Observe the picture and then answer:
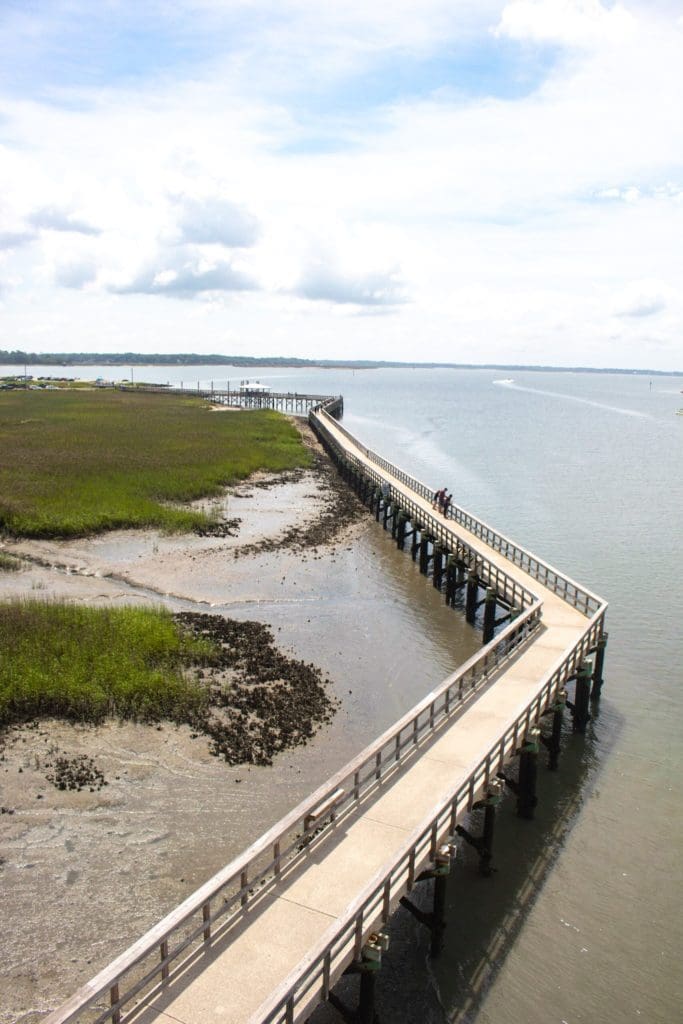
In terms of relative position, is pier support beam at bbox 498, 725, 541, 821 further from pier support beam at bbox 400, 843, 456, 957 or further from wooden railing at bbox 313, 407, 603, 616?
wooden railing at bbox 313, 407, 603, 616

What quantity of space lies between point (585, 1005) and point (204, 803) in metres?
7.74

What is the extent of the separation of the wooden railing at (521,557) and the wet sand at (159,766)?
3.35 metres

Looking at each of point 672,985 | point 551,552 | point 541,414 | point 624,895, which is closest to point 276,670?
point 624,895

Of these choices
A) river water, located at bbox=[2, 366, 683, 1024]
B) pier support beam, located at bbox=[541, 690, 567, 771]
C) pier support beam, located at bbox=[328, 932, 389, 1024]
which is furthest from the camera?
pier support beam, located at bbox=[541, 690, 567, 771]

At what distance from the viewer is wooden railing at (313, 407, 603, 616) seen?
78.3 feet

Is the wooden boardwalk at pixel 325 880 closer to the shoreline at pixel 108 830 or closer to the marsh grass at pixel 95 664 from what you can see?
the shoreline at pixel 108 830

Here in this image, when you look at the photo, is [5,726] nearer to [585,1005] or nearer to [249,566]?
[585,1005]

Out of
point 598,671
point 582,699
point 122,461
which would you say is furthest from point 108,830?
point 122,461

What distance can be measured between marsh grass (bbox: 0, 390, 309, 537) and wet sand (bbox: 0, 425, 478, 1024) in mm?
4722

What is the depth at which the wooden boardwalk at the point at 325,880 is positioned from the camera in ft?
28.9

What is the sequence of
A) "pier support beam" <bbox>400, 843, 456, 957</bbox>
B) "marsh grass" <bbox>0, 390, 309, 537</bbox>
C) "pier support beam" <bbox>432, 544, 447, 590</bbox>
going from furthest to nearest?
"marsh grass" <bbox>0, 390, 309, 537</bbox>
"pier support beam" <bbox>432, 544, 447, 590</bbox>
"pier support beam" <bbox>400, 843, 456, 957</bbox>

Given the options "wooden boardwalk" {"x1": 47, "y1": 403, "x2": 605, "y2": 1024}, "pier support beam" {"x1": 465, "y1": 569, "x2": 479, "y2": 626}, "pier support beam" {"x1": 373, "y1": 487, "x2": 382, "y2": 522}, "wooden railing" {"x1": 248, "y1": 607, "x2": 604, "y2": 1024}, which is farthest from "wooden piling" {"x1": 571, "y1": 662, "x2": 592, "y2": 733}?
"pier support beam" {"x1": 373, "y1": 487, "x2": 382, "y2": 522}

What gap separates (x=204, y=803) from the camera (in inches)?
604

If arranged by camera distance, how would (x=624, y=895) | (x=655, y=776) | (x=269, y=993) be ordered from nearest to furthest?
(x=269, y=993) → (x=624, y=895) → (x=655, y=776)
